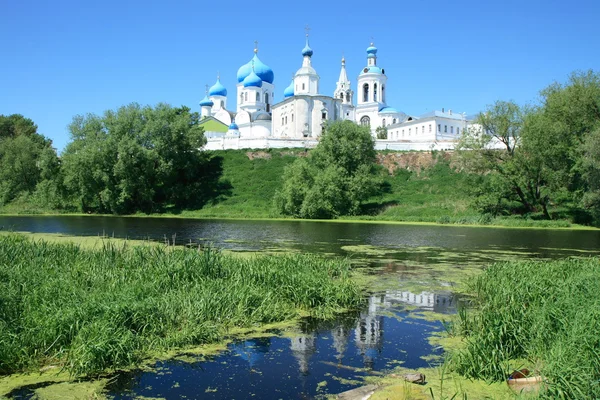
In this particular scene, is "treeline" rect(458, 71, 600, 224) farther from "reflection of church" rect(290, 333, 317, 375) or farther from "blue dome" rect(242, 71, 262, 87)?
"blue dome" rect(242, 71, 262, 87)

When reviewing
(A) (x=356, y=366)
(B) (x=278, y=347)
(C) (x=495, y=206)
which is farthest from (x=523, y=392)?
(C) (x=495, y=206)

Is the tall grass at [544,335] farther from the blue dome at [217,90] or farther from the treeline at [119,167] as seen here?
the blue dome at [217,90]

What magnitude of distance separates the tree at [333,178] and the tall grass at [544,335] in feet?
107

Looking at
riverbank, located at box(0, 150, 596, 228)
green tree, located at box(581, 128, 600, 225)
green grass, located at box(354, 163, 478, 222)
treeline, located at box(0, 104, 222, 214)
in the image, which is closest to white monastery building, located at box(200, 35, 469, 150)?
riverbank, located at box(0, 150, 596, 228)

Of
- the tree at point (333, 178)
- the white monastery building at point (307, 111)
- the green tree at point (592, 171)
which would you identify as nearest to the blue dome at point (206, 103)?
the white monastery building at point (307, 111)

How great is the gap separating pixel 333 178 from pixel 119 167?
20599mm

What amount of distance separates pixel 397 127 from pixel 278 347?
3256 inches

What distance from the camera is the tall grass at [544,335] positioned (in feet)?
19.7

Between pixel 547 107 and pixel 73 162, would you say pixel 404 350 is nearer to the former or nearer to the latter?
pixel 547 107

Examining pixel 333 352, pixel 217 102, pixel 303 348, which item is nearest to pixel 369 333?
pixel 333 352

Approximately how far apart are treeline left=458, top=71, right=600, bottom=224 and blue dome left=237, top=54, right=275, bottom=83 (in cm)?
5555

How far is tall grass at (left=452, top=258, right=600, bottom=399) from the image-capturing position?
601 centimetres

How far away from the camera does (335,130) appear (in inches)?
1956

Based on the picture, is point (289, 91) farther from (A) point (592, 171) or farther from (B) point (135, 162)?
(A) point (592, 171)
